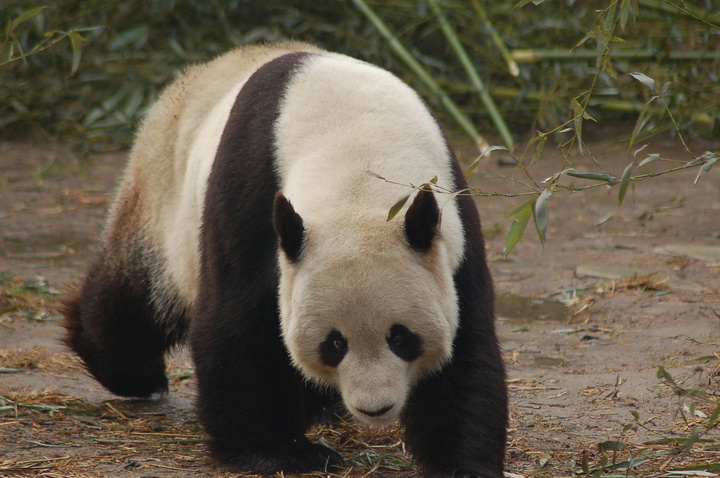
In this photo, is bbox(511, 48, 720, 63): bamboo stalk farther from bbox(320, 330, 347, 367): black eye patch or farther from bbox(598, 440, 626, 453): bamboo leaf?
bbox(320, 330, 347, 367): black eye patch

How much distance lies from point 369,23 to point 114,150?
296 centimetres

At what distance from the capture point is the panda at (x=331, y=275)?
103 inches

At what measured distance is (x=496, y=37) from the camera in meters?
8.48

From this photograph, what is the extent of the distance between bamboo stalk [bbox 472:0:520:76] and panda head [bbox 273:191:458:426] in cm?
574

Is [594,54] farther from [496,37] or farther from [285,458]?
[285,458]

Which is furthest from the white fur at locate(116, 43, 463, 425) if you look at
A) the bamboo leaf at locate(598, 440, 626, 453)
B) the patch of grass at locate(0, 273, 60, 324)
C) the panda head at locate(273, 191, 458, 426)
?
the patch of grass at locate(0, 273, 60, 324)

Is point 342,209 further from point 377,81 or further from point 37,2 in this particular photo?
point 37,2

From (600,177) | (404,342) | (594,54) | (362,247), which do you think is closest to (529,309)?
(600,177)

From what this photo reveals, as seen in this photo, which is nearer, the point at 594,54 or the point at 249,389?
the point at 249,389

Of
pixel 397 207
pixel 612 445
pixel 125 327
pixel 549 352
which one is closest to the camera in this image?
pixel 397 207

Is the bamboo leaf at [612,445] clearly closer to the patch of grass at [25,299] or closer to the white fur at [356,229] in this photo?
the white fur at [356,229]

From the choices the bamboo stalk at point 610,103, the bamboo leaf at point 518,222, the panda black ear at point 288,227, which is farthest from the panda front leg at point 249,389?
the bamboo stalk at point 610,103

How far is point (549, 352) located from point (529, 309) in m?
0.73

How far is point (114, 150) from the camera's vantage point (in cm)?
941
